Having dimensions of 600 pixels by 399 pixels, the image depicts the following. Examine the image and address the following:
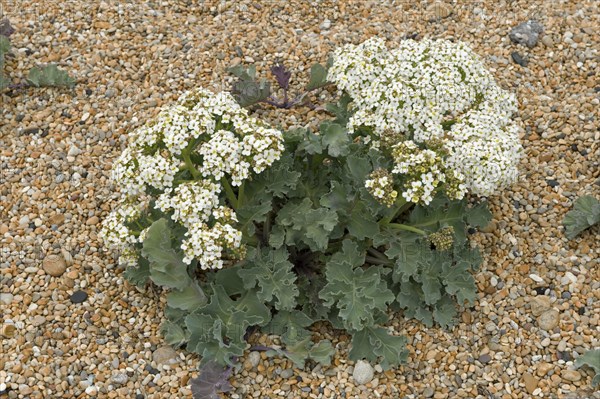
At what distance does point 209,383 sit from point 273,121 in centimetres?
192

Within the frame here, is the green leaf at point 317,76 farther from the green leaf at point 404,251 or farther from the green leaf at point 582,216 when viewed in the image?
the green leaf at point 582,216

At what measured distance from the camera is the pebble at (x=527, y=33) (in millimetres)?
5465

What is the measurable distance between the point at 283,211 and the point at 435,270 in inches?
31.8

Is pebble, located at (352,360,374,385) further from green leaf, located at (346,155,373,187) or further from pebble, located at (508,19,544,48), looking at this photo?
pebble, located at (508,19,544,48)

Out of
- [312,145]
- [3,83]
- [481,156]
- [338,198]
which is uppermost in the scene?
[481,156]

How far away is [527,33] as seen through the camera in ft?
18.1

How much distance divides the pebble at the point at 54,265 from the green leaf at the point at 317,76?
1833 millimetres

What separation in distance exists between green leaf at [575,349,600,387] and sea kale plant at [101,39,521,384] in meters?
0.57

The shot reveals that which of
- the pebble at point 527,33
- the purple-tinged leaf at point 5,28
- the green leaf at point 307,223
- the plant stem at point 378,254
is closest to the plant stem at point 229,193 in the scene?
the green leaf at point 307,223

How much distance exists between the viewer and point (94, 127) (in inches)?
196

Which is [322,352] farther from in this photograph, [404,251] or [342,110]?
[342,110]

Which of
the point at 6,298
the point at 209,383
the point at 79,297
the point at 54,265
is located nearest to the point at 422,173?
the point at 209,383

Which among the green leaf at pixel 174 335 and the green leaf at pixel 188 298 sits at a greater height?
the green leaf at pixel 188 298

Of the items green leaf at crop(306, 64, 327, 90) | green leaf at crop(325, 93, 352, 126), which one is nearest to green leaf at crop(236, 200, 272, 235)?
green leaf at crop(325, 93, 352, 126)
